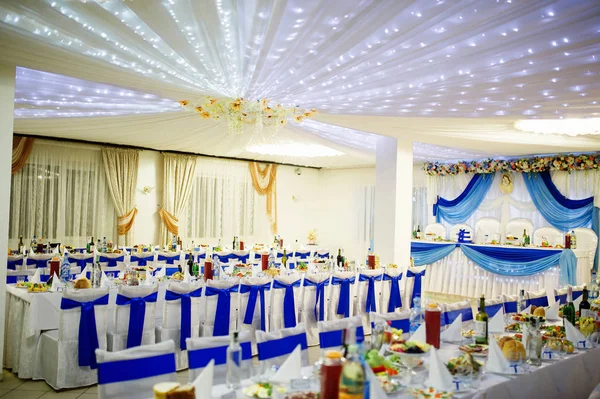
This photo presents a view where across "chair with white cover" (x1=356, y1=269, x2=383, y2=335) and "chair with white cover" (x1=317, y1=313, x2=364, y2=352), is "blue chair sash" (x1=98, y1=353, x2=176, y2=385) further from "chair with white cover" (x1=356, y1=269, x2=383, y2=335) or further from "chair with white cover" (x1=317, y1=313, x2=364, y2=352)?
"chair with white cover" (x1=356, y1=269, x2=383, y2=335)

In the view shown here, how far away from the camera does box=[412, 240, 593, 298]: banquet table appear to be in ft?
30.0

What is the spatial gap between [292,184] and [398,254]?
6544 mm

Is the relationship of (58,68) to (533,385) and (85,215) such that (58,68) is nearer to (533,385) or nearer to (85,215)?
(533,385)

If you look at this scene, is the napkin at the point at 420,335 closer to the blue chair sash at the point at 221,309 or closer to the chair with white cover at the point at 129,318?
the blue chair sash at the point at 221,309

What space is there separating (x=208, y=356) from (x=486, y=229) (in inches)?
376

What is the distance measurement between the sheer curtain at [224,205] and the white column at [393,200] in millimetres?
5332

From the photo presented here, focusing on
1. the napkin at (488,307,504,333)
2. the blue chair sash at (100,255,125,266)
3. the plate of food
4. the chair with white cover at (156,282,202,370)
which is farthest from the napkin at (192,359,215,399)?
the blue chair sash at (100,255,125,266)

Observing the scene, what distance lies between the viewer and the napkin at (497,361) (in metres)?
2.88

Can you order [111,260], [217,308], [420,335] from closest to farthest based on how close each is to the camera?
[420,335] < [217,308] < [111,260]

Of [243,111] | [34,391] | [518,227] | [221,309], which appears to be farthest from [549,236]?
[34,391]

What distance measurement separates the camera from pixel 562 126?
718cm

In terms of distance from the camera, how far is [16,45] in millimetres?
4203

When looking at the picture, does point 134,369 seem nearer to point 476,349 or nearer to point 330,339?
→ point 330,339

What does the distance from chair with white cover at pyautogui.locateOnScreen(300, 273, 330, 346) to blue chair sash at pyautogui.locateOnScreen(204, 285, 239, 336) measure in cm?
119
